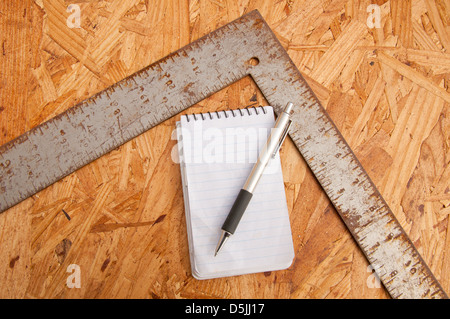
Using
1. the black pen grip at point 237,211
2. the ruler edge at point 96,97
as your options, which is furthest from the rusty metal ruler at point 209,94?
the black pen grip at point 237,211

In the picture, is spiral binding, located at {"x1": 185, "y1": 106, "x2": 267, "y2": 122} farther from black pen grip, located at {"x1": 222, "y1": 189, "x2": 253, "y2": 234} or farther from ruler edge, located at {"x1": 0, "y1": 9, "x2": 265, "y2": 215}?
black pen grip, located at {"x1": 222, "y1": 189, "x2": 253, "y2": 234}

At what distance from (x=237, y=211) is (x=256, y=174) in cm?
10

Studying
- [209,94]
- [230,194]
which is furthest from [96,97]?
[230,194]

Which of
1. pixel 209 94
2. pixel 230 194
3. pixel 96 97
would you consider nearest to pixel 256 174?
pixel 230 194

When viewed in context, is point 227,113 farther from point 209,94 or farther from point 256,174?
point 256,174

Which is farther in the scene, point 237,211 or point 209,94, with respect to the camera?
point 209,94

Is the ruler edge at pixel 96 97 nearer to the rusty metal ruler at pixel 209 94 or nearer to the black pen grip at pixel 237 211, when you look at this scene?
the rusty metal ruler at pixel 209 94

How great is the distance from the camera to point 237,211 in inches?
34.9

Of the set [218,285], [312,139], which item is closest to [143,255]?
[218,285]

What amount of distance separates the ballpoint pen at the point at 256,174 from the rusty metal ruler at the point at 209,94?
53 mm

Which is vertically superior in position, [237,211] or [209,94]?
[209,94]

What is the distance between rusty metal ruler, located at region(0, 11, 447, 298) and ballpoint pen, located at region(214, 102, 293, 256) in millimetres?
53

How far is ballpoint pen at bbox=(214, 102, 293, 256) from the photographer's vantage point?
882 millimetres
